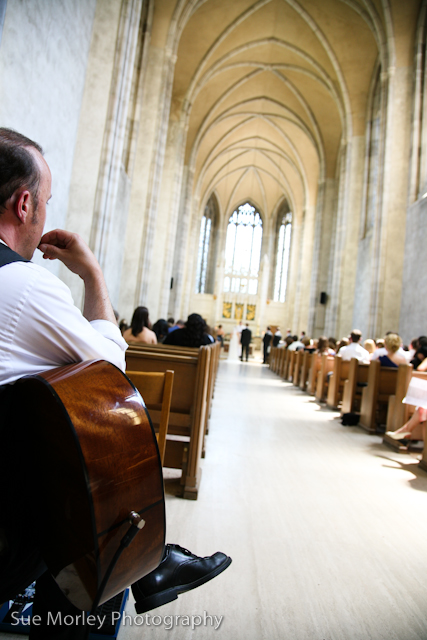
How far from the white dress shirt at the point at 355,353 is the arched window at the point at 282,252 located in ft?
76.3

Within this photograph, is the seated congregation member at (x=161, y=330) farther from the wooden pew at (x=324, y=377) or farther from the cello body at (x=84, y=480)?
the cello body at (x=84, y=480)

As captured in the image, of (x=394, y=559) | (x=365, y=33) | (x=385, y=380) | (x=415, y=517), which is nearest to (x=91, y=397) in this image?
(x=394, y=559)

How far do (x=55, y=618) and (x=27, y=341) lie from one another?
0.53 meters

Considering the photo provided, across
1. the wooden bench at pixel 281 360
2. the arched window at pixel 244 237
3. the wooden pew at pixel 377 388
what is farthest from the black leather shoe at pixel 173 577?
the arched window at pixel 244 237

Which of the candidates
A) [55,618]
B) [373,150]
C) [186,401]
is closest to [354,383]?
[186,401]

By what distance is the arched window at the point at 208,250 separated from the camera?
31.1 meters

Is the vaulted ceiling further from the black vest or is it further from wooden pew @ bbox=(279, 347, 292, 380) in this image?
the black vest

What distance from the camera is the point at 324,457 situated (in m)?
3.80

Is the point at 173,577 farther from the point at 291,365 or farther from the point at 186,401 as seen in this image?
the point at 291,365

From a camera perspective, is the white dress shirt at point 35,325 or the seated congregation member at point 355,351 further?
the seated congregation member at point 355,351

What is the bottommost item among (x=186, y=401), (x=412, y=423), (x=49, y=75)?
(x=412, y=423)

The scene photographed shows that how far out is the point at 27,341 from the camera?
854 mm

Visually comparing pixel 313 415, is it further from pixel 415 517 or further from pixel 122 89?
pixel 122 89

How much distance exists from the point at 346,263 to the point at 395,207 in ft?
Result: 13.2
